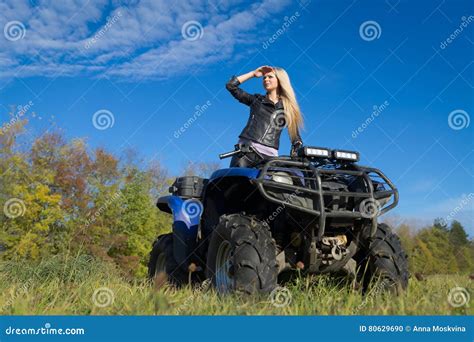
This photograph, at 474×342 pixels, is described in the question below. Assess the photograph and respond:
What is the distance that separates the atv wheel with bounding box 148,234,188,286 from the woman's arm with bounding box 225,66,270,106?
2.02 metres

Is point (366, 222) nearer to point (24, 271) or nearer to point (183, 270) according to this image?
point (183, 270)

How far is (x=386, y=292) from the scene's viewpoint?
4387 millimetres

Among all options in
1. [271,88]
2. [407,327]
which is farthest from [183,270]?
[407,327]

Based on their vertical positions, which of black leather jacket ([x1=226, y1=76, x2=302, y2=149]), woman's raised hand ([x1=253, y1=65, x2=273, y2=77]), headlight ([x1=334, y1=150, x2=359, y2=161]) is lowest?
headlight ([x1=334, y1=150, x2=359, y2=161])

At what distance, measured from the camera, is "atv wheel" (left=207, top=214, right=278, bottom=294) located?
3.89 meters

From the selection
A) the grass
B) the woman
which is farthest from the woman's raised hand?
the grass

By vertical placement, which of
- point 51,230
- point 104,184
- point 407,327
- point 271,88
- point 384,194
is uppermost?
point 104,184

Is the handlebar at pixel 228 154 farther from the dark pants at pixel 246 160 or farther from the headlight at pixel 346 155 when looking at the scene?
the headlight at pixel 346 155

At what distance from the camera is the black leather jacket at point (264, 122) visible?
5.25 m

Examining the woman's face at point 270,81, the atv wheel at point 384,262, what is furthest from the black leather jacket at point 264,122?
the atv wheel at point 384,262

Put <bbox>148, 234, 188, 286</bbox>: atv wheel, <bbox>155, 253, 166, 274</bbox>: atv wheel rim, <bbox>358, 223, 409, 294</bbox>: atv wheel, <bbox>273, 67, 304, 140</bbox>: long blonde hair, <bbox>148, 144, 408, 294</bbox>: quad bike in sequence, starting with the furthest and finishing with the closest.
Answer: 1. <bbox>155, 253, 166, 274</bbox>: atv wheel rim
2. <bbox>148, 234, 188, 286</bbox>: atv wheel
3. <bbox>273, 67, 304, 140</bbox>: long blonde hair
4. <bbox>358, 223, 409, 294</bbox>: atv wheel
5. <bbox>148, 144, 408, 294</bbox>: quad bike

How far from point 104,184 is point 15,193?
23.4 feet

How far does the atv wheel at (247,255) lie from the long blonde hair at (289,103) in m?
1.51

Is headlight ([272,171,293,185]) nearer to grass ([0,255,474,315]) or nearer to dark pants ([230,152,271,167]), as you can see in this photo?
dark pants ([230,152,271,167])
